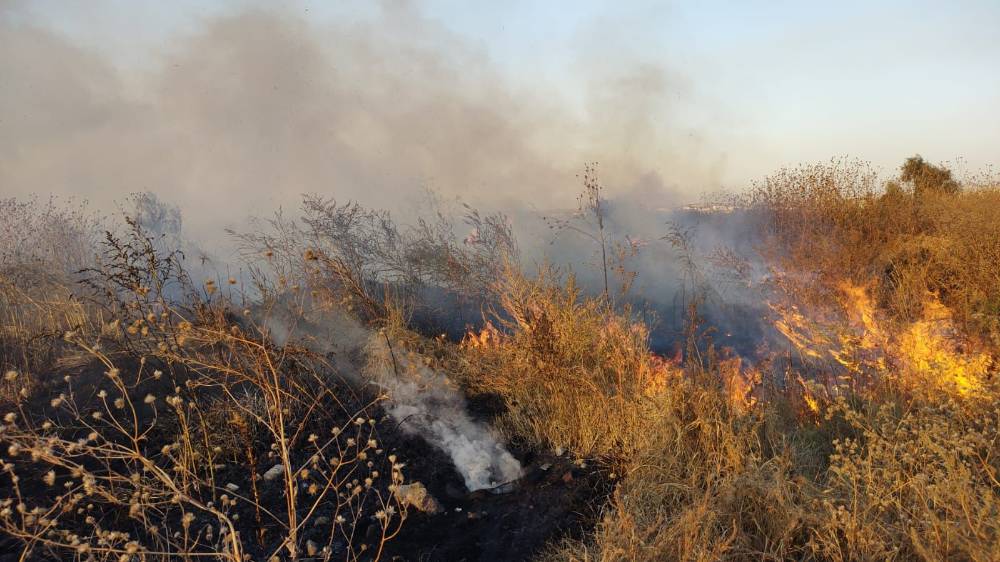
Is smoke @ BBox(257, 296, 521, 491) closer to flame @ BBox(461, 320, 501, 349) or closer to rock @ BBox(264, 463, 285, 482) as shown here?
flame @ BBox(461, 320, 501, 349)

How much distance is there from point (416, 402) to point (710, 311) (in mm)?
6496

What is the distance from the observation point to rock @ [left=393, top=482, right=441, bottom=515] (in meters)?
3.03

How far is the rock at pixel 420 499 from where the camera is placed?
9.94 ft

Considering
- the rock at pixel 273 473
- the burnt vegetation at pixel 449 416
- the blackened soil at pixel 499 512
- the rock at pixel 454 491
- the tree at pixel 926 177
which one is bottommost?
the rock at pixel 454 491

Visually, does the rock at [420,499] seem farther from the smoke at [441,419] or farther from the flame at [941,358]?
the flame at [941,358]

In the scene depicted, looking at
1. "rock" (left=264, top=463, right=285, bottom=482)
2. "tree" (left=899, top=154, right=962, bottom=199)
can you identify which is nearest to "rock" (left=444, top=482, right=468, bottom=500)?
"rock" (left=264, top=463, right=285, bottom=482)

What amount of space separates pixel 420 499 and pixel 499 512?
437 mm

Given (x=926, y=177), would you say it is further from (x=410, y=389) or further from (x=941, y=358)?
(x=410, y=389)

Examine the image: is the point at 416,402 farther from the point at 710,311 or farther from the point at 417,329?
the point at 710,311

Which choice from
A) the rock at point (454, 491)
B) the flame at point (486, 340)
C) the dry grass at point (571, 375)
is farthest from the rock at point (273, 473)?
the flame at point (486, 340)

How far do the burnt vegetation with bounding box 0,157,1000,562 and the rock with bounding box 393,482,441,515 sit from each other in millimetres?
12

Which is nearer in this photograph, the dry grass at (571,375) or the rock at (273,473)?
the rock at (273,473)

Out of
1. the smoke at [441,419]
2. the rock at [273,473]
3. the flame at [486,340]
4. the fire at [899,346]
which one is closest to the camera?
the rock at [273,473]

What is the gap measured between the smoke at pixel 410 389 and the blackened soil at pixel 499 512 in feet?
0.37
